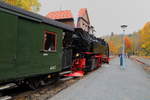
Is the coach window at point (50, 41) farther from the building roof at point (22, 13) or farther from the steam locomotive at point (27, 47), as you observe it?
the building roof at point (22, 13)

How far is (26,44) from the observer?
4.77 metres

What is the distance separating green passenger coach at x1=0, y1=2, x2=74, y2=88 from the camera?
A: 13.2 feet

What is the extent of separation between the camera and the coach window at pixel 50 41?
5.78 metres

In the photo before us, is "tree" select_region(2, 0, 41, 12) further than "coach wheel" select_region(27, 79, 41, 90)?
Yes

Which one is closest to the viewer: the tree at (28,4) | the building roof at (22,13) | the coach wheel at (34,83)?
the building roof at (22,13)

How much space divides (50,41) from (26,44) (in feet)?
4.80

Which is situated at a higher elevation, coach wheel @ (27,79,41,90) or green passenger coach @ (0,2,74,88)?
green passenger coach @ (0,2,74,88)

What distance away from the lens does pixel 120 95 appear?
18.6 ft

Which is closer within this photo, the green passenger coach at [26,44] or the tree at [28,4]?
the green passenger coach at [26,44]

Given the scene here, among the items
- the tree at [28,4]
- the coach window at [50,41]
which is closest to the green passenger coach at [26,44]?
the coach window at [50,41]

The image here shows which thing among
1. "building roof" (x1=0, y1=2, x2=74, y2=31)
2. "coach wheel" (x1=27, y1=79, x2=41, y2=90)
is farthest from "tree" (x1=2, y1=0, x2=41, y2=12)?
"coach wheel" (x1=27, y1=79, x2=41, y2=90)

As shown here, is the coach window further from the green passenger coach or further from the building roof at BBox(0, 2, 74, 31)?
the building roof at BBox(0, 2, 74, 31)

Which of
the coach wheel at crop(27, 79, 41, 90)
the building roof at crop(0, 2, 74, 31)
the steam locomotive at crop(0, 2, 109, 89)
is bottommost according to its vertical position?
the coach wheel at crop(27, 79, 41, 90)

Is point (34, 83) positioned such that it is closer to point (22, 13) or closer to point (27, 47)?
point (27, 47)
